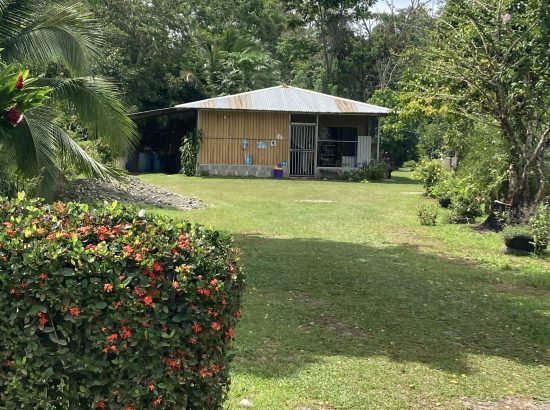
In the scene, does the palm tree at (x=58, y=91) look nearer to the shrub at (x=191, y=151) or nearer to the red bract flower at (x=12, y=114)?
the red bract flower at (x=12, y=114)

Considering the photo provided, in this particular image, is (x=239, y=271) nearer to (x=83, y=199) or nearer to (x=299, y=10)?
(x=83, y=199)

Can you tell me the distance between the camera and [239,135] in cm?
2914

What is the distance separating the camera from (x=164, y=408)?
301 centimetres

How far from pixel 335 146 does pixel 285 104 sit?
12.9 feet

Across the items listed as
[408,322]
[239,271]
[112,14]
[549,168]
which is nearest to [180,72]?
[112,14]

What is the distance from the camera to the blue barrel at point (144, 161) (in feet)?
104

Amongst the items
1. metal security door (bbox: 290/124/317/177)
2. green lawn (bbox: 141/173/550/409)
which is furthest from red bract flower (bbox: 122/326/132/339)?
metal security door (bbox: 290/124/317/177)

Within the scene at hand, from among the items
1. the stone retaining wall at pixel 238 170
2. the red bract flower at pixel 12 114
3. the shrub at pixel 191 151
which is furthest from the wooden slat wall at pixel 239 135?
the red bract flower at pixel 12 114

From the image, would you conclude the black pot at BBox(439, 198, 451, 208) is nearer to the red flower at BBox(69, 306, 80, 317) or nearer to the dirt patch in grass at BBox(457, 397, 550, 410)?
the dirt patch in grass at BBox(457, 397, 550, 410)

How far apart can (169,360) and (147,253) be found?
514 millimetres

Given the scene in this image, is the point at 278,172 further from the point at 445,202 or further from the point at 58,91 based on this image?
the point at 58,91

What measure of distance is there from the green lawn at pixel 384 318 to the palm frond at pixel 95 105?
2.87 m

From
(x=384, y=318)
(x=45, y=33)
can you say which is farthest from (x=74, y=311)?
(x=45, y=33)

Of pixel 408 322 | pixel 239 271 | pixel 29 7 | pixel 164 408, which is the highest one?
pixel 29 7
